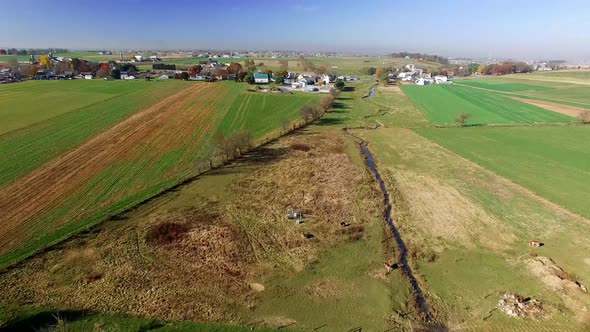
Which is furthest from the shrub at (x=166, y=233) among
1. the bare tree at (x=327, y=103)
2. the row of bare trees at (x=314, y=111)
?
the bare tree at (x=327, y=103)

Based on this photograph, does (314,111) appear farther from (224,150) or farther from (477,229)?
(477,229)

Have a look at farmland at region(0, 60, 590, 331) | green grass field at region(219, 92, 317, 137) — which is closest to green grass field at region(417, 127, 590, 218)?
farmland at region(0, 60, 590, 331)

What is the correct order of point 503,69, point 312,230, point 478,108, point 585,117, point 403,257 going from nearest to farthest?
point 403,257 → point 312,230 → point 585,117 → point 478,108 → point 503,69

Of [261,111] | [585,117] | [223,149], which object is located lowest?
[223,149]

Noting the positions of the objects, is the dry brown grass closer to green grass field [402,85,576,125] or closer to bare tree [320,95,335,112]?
bare tree [320,95,335,112]

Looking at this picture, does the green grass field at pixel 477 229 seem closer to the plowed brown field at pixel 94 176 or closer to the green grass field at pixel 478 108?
the green grass field at pixel 478 108

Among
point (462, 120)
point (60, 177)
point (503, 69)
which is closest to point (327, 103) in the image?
point (462, 120)
